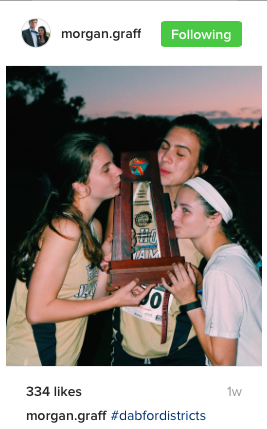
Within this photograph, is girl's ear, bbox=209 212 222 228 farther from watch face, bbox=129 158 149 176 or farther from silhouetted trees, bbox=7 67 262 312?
silhouetted trees, bbox=7 67 262 312

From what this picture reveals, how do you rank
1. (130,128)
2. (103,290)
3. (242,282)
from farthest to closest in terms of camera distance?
1. (130,128)
2. (103,290)
3. (242,282)

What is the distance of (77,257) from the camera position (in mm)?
1747

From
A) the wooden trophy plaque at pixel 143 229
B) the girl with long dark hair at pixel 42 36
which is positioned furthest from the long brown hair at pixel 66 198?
the girl with long dark hair at pixel 42 36

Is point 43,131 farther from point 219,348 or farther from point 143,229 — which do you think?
point 219,348

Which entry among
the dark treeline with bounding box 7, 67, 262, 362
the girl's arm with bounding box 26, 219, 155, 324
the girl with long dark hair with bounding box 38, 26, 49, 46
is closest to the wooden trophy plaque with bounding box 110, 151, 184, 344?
the girl's arm with bounding box 26, 219, 155, 324

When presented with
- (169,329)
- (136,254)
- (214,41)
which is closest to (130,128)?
(214,41)

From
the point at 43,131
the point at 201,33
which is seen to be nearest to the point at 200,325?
the point at 201,33

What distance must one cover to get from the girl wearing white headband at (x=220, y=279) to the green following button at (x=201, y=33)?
82 cm

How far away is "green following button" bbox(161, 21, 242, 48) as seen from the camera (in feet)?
5.97
